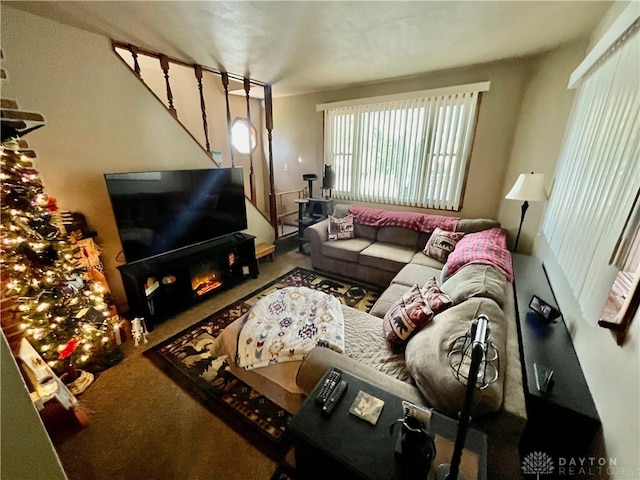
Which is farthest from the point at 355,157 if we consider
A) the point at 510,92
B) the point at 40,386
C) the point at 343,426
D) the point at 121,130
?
the point at 40,386

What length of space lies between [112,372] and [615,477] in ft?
8.84

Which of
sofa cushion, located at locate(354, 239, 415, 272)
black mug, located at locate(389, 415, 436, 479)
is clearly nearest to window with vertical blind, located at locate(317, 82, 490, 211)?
sofa cushion, located at locate(354, 239, 415, 272)

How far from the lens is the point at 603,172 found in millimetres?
1225

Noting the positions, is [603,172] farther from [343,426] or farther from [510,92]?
[510,92]

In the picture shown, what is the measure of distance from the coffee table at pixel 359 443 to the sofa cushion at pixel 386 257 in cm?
186

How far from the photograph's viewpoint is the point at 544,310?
1388 millimetres

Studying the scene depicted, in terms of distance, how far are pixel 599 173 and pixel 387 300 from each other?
1.44 m

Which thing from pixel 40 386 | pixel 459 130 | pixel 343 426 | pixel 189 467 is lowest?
pixel 189 467

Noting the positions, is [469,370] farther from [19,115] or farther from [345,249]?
[19,115]

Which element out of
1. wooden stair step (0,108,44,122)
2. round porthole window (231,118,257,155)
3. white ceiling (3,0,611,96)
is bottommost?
wooden stair step (0,108,44,122)

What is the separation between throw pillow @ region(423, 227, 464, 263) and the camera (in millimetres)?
2723

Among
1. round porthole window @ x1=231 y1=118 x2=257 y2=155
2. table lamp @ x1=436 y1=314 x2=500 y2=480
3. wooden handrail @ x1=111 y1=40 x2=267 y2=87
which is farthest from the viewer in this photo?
round porthole window @ x1=231 y1=118 x2=257 y2=155

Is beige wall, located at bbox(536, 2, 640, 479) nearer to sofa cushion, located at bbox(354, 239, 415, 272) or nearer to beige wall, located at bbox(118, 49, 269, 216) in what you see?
sofa cushion, located at bbox(354, 239, 415, 272)

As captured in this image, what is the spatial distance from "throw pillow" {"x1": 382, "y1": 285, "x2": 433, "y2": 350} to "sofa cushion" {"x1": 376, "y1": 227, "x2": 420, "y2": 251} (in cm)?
166
